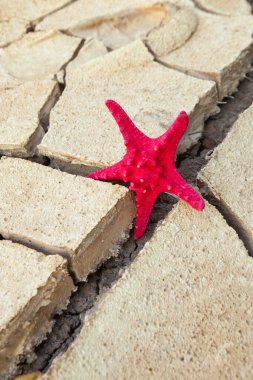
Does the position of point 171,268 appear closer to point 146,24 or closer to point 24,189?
point 24,189

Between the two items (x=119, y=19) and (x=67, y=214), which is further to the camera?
(x=119, y=19)

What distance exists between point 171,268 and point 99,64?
40.2 inches

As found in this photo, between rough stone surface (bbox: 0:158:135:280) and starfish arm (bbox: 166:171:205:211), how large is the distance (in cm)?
19

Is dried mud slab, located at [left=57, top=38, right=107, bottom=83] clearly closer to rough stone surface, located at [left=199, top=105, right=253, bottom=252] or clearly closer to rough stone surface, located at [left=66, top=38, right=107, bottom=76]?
rough stone surface, located at [left=66, top=38, right=107, bottom=76]

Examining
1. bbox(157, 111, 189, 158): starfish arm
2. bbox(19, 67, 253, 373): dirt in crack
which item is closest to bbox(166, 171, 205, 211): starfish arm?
bbox(157, 111, 189, 158): starfish arm

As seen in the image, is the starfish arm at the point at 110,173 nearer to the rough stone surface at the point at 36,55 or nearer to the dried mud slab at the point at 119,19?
the rough stone surface at the point at 36,55

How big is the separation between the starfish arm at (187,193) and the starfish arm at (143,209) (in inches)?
3.6

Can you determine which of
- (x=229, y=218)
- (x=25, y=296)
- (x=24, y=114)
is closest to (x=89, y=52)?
(x=24, y=114)

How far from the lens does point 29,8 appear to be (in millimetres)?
2527

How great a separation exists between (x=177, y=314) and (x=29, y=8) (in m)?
1.75

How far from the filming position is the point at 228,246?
162 centimetres

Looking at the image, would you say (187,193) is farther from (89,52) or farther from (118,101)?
(89,52)

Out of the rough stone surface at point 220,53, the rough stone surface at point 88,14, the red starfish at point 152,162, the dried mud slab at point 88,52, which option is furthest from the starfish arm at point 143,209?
the rough stone surface at point 88,14

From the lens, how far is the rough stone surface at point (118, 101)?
74.6 inches
